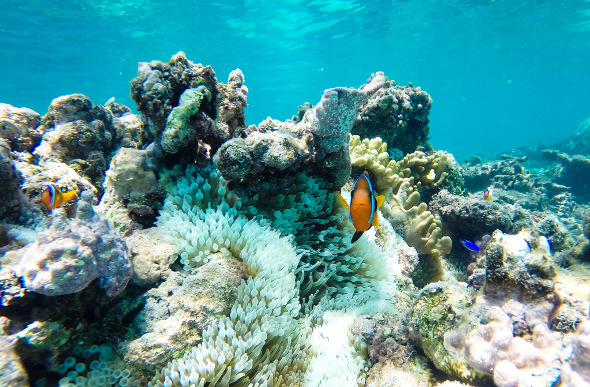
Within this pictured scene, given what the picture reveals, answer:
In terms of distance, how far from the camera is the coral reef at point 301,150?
2.77m

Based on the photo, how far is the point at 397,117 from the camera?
6.04 metres

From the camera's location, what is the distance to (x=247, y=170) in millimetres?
2777

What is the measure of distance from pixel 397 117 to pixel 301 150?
3783mm

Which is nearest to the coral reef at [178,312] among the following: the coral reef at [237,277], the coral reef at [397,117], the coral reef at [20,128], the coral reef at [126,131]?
the coral reef at [237,277]

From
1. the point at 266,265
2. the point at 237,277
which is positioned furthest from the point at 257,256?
the point at 237,277

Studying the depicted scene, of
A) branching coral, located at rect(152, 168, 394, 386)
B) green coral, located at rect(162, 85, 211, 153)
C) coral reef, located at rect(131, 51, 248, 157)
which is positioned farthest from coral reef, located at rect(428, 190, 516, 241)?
green coral, located at rect(162, 85, 211, 153)

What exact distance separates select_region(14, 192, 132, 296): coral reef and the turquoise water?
2617 centimetres

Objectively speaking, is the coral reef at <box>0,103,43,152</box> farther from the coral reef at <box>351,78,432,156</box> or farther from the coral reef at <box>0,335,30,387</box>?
the coral reef at <box>351,78,432,156</box>

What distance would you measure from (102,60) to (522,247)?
3893cm

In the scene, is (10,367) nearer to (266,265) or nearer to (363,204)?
(266,265)

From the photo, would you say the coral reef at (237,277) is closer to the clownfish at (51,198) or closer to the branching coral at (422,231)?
the clownfish at (51,198)

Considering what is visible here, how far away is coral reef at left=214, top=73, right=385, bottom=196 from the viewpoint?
2771 millimetres

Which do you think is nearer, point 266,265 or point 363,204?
point 363,204

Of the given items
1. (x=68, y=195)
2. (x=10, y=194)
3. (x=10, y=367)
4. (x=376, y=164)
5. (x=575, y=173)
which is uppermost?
(x=575, y=173)
